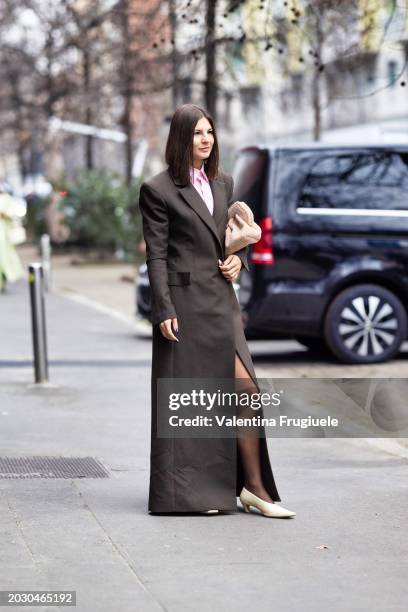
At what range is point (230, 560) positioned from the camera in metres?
5.85

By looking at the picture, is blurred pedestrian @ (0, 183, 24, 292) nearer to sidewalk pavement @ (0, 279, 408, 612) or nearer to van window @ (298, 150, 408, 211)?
van window @ (298, 150, 408, 211)

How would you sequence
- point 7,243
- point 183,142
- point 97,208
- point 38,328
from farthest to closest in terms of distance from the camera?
point 97,208 → point 7,243 → point 38,328 → point 183,142

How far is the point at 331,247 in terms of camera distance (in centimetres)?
1342

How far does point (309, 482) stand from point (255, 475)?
1.07 meters

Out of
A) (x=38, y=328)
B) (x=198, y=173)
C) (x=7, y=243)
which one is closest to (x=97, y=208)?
(x=7, y=243)

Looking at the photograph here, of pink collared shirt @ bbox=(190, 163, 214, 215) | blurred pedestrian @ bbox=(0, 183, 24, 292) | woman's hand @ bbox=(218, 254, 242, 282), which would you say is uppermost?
pink collared shirt @ bbox=(190, 163, 214, 215)

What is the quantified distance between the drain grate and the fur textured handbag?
1844 mm

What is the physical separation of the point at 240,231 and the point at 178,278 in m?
0.34

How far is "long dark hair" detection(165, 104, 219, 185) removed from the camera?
652 centimetres

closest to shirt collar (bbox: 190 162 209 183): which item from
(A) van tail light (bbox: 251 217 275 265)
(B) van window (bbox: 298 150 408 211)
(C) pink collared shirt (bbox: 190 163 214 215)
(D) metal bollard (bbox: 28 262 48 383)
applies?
(C) pink collared shirt (bbox: 190 163 214 215)

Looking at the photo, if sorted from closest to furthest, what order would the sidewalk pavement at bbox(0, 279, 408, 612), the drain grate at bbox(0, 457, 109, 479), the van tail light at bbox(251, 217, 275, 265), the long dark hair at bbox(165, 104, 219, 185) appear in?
1. the sidewalk pavement at bbox(0, 279, 408, 612)
2. the long dark hair at bbox(165, 104, 219, 185)
3. the drain grate at bbox(0, 457, 109, 479)
4. the van tail light at bbox(251, 217, 275, 265)

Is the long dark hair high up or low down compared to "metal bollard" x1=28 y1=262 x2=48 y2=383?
up

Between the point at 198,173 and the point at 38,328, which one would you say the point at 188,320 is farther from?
the point at 38,328

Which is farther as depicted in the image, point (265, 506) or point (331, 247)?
point (331, 247)
